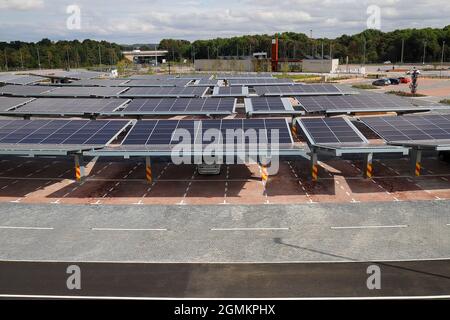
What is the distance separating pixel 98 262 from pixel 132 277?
271 centimetres

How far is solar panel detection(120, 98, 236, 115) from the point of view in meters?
43.4

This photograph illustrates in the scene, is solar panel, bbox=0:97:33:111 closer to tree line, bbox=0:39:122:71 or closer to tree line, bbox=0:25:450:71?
tree line, bbox=0:39:122:71

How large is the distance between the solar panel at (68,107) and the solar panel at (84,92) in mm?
7108

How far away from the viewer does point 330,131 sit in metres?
32.3

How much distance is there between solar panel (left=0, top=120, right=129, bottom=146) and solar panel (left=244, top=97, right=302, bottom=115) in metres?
15.4

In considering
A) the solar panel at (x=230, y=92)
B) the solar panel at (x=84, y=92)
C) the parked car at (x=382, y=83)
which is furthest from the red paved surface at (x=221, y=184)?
the parked car at (x=382, y=83)

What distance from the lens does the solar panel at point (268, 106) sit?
42.9 meters

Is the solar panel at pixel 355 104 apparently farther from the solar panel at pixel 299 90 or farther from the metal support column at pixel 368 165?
the metal support column at pixel 368 165

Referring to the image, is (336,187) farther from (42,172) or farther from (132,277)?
(42,172)

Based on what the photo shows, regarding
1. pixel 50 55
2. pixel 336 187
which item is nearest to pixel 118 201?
pixel 336 187

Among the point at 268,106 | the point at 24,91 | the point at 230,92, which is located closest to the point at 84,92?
the point at 24,91

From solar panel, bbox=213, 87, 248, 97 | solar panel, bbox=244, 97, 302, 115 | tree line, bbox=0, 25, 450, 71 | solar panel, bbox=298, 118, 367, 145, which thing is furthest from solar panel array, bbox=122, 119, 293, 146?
tree line, bbox=0, 25, 450, 71

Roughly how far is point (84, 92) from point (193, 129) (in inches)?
1360

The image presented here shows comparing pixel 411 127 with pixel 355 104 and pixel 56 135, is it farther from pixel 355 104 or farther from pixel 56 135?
pixel 56 135
